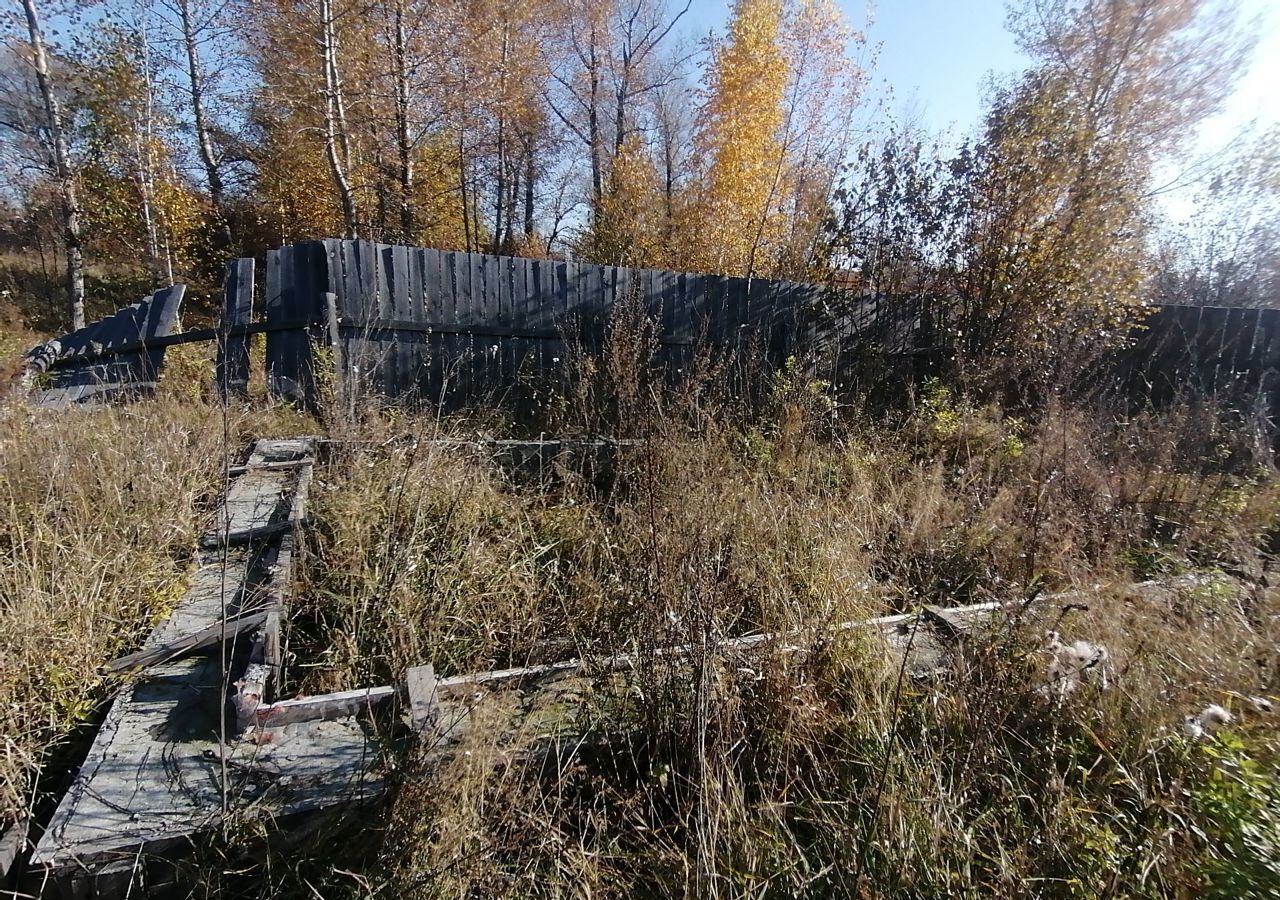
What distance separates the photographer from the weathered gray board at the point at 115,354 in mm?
5492

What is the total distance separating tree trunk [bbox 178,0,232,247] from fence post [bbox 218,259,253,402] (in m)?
8.78

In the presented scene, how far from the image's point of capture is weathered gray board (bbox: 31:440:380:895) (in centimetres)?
137

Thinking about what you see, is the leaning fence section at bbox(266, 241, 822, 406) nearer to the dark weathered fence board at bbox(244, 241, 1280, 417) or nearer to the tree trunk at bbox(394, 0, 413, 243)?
the dark weathered fence board at bbox(244, 241, 1280, 417)

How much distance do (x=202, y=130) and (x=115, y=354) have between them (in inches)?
418

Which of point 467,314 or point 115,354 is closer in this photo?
point 115,354

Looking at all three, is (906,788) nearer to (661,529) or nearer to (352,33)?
(661,529)

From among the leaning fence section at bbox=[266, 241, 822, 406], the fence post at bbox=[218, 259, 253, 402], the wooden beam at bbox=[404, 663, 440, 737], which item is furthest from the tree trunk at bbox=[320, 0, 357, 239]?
the wooden beam at bbox=[404, 663, 440, 737]

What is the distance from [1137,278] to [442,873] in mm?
8504

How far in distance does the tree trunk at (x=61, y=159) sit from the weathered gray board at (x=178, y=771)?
10345 millimetres

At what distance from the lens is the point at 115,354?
229 inches

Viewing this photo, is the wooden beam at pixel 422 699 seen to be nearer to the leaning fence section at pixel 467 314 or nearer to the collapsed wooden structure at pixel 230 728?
the collapsed wooden structure at pixel 230 728

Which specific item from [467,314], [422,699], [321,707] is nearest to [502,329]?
[467,314]

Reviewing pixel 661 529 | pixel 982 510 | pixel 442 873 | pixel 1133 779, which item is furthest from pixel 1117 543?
pixel 442 873

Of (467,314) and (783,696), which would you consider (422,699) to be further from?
(467,314)
